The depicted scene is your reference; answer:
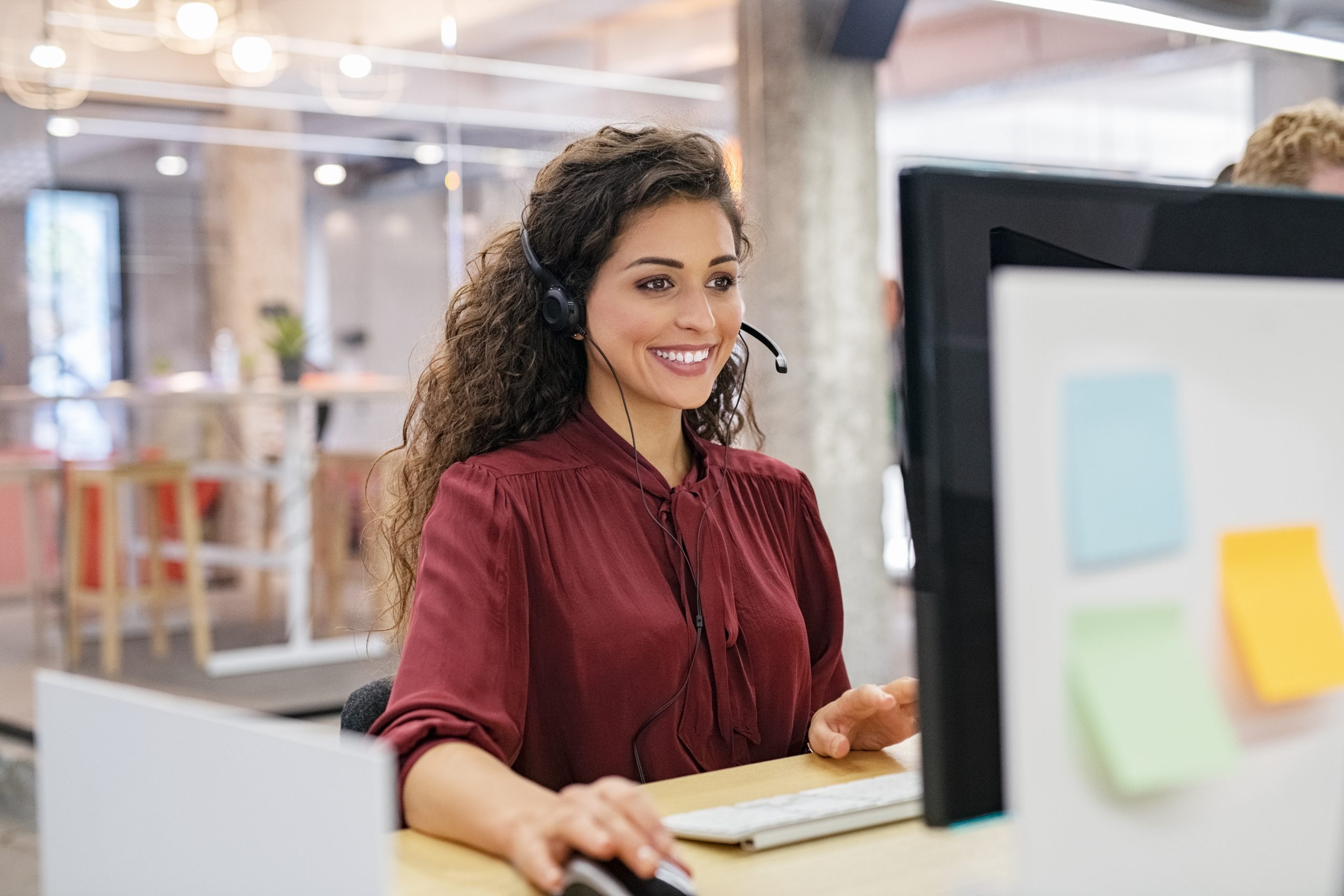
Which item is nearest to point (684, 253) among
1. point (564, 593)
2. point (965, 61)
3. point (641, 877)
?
point (564, 593)

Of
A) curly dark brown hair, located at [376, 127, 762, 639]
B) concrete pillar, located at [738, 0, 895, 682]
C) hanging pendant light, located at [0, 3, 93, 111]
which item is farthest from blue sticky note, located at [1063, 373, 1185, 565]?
hanging pendant light, located at [0, 3, 93, 111]

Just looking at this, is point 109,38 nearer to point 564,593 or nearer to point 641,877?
point 564,593

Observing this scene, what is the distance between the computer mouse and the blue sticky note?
34 centimetres

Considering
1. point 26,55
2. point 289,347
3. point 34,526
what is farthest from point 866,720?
point 289,347

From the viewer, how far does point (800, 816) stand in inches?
39.9

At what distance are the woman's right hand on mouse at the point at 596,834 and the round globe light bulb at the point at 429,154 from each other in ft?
14.6

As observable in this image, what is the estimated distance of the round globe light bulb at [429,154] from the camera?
202 inches

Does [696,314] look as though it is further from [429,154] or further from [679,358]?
[429,154]

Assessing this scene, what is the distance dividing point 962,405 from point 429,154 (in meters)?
4.72

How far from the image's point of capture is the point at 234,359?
5469 mm

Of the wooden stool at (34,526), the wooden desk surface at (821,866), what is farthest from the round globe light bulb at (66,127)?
the wooden desk surface at (821,866)

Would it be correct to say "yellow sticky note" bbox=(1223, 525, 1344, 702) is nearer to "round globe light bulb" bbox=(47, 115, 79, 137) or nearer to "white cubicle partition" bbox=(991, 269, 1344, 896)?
"white cubicle partition" bbox=(991, 269, 1344, 896)

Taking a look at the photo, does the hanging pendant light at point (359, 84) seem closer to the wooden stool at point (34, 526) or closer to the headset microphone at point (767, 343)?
the wooden stool at point (34, 526)

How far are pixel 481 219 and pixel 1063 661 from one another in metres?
4.47
